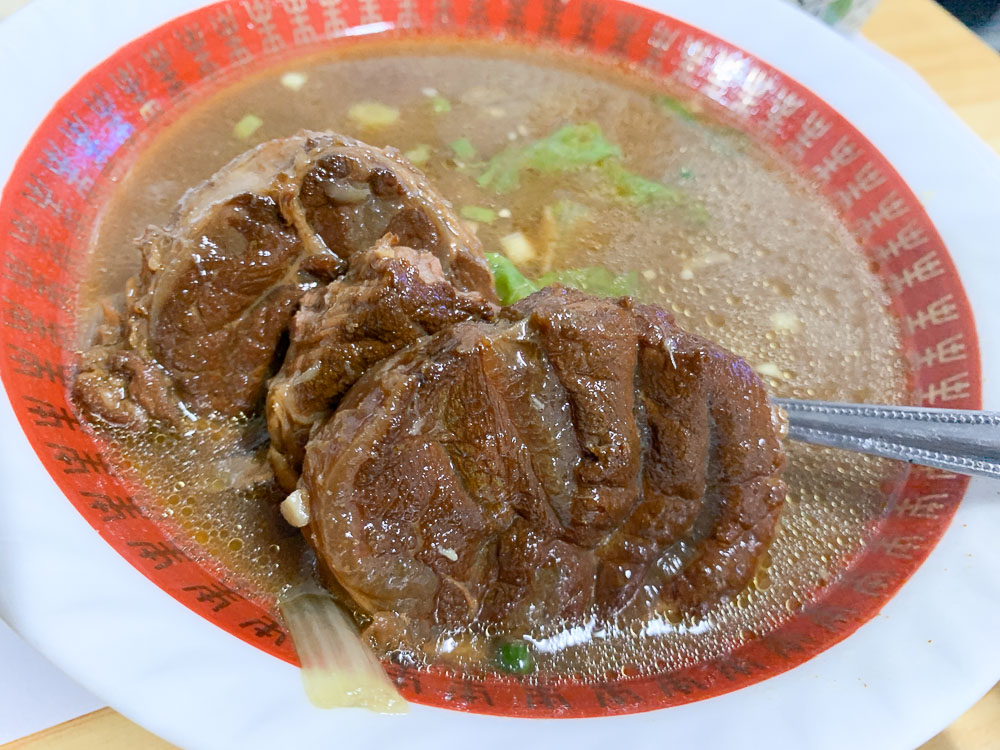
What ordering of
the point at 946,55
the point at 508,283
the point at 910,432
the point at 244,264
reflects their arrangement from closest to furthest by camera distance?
the point at 244,264 < the point at 910,432 < the point at 508,283 < the point at 946,55

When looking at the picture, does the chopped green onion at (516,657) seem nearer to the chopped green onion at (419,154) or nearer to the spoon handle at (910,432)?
the spoon handle at (910,432)

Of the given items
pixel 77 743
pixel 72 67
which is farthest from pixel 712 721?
pixel 72 67

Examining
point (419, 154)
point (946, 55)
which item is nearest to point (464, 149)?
point (419, 154)

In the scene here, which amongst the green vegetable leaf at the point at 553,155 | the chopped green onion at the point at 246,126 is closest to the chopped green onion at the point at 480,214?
the green vegetable leaf at the point at 553,155

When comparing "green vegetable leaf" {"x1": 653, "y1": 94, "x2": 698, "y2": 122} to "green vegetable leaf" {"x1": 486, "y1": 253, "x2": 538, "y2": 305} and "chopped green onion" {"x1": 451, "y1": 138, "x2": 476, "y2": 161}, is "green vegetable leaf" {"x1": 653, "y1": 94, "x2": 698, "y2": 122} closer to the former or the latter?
"chopped green onion" {"x1": 451, "y1": 138, "x2": 476, "y2": 161}

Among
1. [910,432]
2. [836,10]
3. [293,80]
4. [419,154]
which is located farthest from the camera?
[836,10]

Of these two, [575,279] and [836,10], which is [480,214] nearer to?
[575,279]

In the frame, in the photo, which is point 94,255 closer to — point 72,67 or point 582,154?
point 72,67
